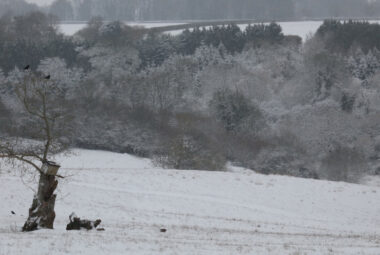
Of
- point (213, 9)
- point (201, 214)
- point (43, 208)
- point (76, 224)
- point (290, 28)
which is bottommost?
point (201, 214)

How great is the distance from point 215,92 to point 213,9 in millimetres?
71286

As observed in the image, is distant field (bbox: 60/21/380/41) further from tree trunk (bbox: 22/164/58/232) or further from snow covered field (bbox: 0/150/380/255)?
tree trunk (bbox: 22/164/58/232)

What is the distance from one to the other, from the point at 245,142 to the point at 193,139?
731 cm

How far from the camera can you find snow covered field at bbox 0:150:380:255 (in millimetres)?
15000

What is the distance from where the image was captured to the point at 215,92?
77750mm

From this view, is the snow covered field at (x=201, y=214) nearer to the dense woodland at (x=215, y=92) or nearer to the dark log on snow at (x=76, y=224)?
the dark log on snow at (x=76, y=224)

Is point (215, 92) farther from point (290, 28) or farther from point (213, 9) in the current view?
point (213, 9)

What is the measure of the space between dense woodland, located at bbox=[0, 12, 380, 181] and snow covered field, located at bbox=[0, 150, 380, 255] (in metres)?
16.3

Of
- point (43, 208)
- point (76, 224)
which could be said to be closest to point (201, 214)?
point (76, 224)

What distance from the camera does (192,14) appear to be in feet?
481

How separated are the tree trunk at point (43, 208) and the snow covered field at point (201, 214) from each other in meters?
0.57

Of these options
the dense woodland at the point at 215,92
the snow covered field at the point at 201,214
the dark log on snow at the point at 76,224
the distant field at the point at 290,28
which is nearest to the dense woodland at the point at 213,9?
the distant field at the point at 290,28

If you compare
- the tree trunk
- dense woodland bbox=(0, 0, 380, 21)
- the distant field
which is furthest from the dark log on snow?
dense woodland bbox=(0, 0, 380, 21)

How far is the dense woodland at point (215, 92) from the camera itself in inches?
2517
